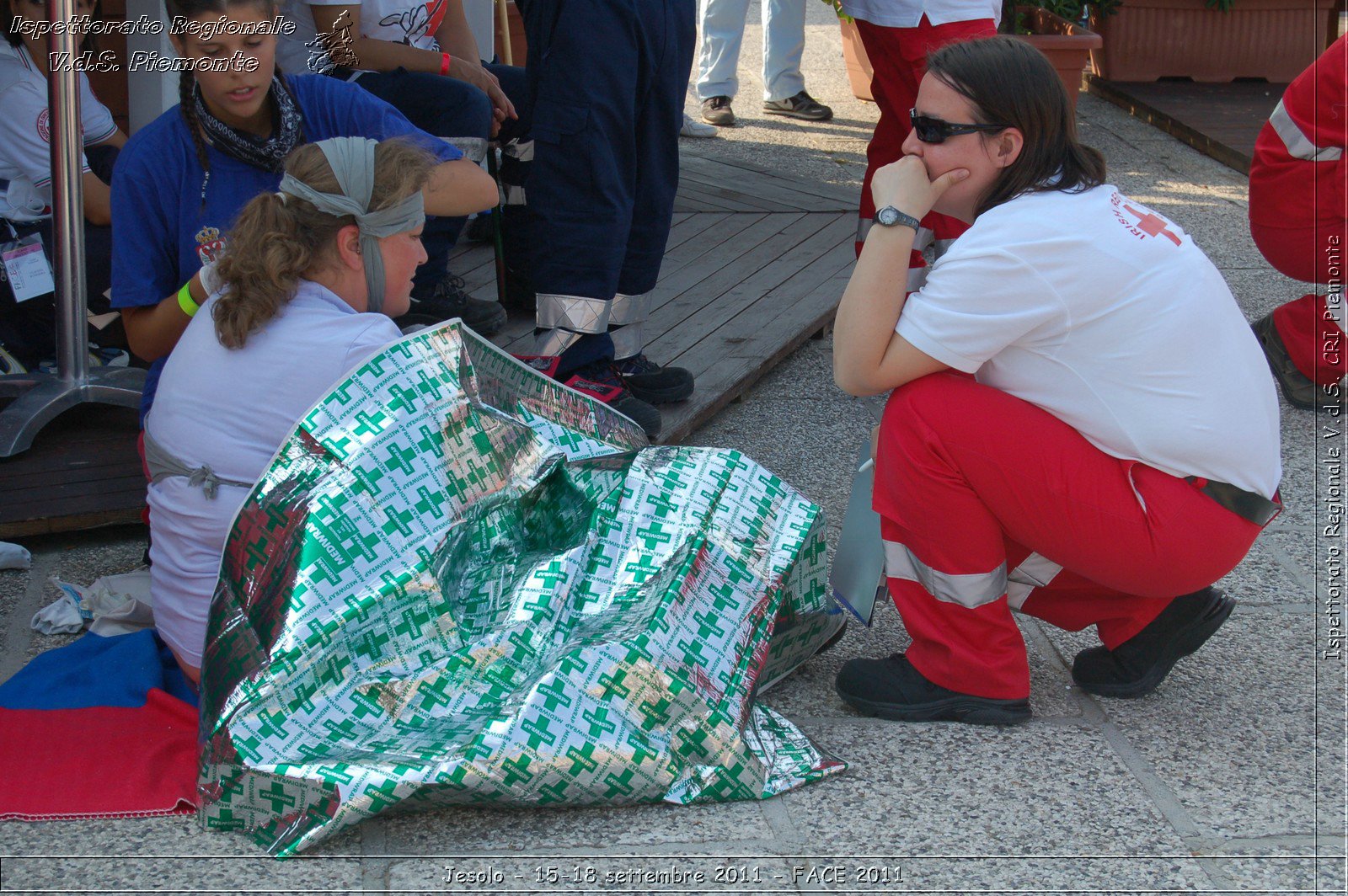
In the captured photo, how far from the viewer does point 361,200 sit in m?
2.29

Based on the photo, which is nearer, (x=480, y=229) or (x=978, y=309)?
(x=978, y=309)

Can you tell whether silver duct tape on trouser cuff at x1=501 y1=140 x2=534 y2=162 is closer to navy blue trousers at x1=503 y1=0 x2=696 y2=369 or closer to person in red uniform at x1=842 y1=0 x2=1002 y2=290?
navy blue trousers at x1=503 y1=0 x2=696 y2=369

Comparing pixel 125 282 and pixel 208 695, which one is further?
pixel 125 282

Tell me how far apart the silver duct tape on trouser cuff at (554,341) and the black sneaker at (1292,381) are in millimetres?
2074

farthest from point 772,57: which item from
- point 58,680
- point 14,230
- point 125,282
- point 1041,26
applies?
point 58,680

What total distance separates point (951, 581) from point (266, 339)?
4.09ft

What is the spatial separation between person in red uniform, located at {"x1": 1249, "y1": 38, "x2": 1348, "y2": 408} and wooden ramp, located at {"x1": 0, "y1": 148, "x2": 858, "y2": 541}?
135cm

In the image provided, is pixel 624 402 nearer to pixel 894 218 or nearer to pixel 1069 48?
pixel 894 218

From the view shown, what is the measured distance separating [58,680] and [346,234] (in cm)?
98

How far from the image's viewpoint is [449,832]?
2014 mm

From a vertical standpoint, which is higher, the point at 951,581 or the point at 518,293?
the point at 951,581

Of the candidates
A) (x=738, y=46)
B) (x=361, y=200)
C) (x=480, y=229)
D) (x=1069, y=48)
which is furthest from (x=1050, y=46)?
(x=361, y=200)

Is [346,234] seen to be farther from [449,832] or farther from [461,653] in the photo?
[449,832]

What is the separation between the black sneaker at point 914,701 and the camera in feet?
7.68
